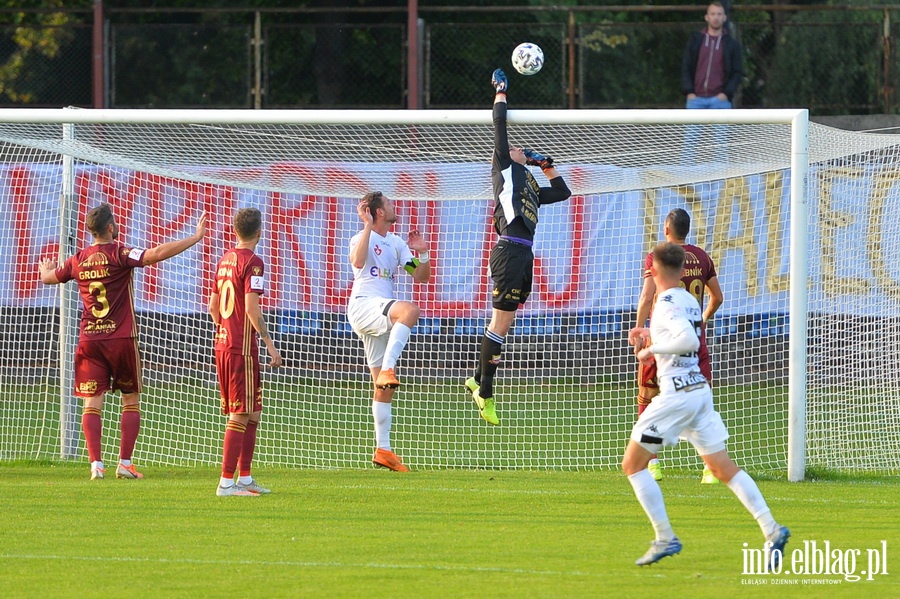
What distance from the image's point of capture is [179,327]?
13227 millimetres

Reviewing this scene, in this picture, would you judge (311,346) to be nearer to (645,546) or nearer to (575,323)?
(575,323)

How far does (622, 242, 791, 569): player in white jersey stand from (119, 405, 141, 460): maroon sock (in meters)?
4.84

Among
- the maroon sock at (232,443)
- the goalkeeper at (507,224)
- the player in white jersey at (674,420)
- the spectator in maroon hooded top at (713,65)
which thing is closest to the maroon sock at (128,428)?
the maroon sock at (232,443)

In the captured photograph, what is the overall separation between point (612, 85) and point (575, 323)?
557 cm

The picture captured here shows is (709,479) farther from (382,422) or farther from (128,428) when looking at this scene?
(128,428)

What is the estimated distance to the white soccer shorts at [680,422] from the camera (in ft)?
21.6

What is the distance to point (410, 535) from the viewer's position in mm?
7672

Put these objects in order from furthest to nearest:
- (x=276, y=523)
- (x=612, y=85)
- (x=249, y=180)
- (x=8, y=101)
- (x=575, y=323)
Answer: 1. (x=8, y=101)
2. (x=612, y=85)
3. (x=575, y=323)
4. (x=249, y=180)
5. (x=276, y=523)

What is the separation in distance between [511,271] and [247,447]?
2.51m

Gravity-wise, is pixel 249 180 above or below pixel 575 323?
above

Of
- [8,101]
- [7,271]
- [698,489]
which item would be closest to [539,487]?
[698,489]

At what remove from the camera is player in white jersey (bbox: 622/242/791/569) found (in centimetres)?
653

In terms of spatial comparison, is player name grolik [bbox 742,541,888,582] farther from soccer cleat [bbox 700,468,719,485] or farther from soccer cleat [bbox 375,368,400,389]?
soccer cleat [bbox 375,368,400,389]

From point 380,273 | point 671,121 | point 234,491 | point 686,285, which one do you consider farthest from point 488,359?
point 671,121
